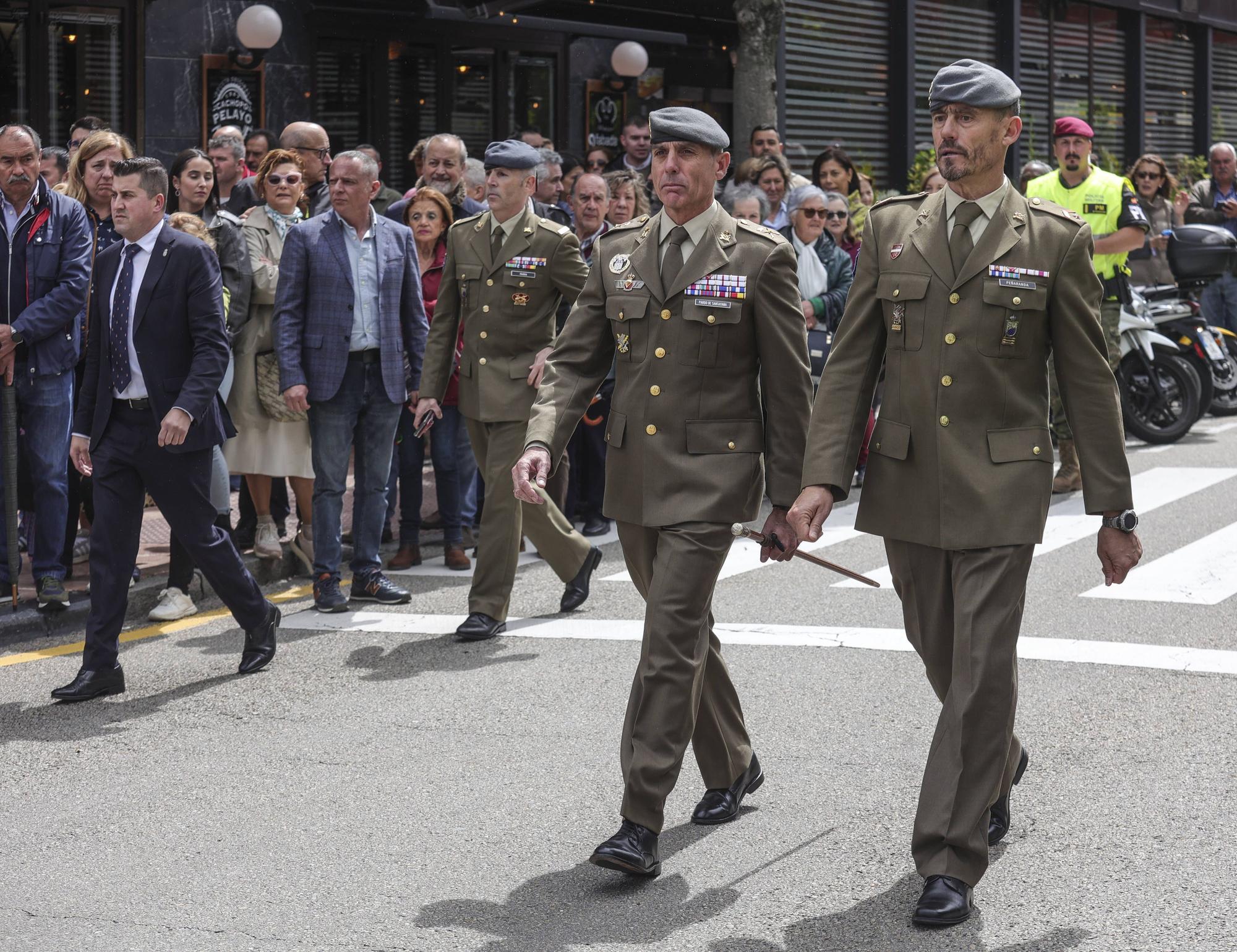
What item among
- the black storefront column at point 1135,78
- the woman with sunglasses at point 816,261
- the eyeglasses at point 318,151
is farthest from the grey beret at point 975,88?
the black storefront column at point 1135,78

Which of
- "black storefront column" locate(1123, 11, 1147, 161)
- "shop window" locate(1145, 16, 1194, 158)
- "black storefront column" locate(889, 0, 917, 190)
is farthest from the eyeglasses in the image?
"shop window" locate(1145, 16, 1194, 158)

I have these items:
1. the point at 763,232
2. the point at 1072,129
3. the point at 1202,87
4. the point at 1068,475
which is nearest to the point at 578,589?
the point at 763,232

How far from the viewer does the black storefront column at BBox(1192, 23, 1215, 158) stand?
1139 inches

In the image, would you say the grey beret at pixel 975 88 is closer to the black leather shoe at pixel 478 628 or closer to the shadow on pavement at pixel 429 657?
the shadow on pavement at pixel 429 657

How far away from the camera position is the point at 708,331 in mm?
4867

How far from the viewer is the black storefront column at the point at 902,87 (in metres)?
22.7

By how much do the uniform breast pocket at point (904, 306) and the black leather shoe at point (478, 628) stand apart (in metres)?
3.37

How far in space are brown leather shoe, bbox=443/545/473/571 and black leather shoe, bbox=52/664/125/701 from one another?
280 cm

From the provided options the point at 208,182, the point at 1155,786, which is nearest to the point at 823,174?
the point at 208,182

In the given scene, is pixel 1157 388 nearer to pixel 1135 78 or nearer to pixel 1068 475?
pixel 1068 475

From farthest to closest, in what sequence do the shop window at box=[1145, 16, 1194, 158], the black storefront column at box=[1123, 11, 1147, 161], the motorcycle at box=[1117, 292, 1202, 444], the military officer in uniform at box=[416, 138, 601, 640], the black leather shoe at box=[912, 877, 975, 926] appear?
the shop window at box=[1145, 16, 1194, 158] → the black storefront column at box=[1123, 11, 1147, 161] → the motorcycle at box=[1117, 292, 1202, 444] → the military officer in uniform at box=[416, 138, 601, 640] → the black leather shoe at box=[912, 877, 975, 926]

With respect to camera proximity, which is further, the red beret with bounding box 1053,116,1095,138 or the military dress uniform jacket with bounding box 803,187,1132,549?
the red beret with bounding box 1053,116,1095,138

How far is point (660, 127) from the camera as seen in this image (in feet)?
15.7

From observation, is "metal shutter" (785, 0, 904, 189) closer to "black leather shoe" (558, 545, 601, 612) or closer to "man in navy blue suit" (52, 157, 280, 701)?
"black leather shoe" (558, 545, 601, 612)
